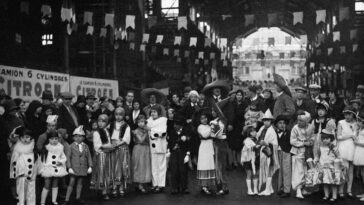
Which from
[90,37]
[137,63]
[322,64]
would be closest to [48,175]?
[90,37]

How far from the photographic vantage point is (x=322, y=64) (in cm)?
4156

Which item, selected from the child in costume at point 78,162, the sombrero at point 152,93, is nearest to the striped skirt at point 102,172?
the child in costume at point 78,162

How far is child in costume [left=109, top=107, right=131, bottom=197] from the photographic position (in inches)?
351

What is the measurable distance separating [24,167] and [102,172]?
1619mm

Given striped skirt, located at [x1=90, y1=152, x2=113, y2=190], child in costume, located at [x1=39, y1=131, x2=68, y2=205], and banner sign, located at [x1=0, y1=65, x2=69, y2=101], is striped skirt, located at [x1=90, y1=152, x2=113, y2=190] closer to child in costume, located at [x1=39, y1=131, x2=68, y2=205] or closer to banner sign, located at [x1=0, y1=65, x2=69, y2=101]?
child in costume, located at [x1=39, y1=131, x2=68, y2=205]

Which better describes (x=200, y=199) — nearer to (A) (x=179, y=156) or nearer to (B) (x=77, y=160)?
(A) (x=179, y=156)

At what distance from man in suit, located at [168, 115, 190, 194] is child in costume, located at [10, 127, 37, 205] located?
278cm

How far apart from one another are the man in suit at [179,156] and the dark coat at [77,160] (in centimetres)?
179

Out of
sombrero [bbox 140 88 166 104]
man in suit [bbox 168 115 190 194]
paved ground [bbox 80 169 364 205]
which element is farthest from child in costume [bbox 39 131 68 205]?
sombrero [bbox 140 88 166 104]

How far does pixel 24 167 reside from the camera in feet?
24.7

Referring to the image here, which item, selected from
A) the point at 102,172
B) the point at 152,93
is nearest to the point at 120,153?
the point at 102,172

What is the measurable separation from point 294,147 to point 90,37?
53.7 feet

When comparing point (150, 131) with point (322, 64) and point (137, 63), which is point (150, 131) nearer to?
point (137, 63)

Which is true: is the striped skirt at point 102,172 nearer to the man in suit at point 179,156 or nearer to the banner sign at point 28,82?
the man in suit at point 179,156
